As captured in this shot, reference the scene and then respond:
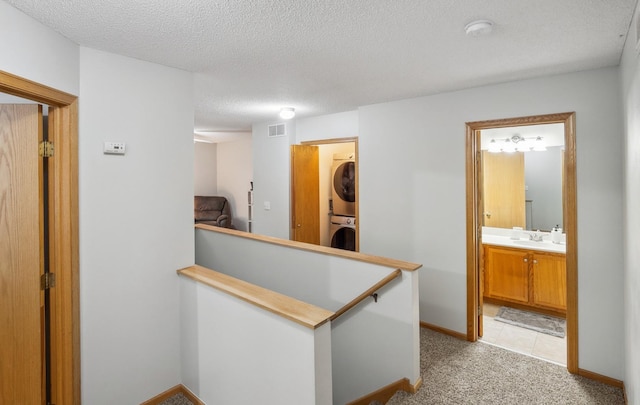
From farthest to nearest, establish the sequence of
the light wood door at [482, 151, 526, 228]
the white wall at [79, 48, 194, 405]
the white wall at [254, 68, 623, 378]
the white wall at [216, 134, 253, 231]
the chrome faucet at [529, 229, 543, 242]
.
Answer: the white wall at [216, 134, 253, 231] → the light wood door at [482, 151, 526, 228] → the chrome faucet at [529, 229, 543, 242] → the white wall at [254, 68, 623, 378] → the white wall at [79, 48, 194, 405]

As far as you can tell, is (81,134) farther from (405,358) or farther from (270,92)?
(405,358)

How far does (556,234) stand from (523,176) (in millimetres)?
780

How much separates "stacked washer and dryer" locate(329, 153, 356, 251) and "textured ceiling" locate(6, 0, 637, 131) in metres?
2.95

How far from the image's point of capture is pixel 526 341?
3.09 meters

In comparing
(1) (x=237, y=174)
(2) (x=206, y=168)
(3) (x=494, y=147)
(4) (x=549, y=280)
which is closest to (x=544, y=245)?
(4) (x=549, y=280)

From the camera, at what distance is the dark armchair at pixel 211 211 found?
6.67m

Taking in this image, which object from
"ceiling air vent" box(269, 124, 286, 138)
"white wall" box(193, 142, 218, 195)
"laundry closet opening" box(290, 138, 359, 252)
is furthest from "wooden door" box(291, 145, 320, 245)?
"white wall" box(193, 142, 218, 195)

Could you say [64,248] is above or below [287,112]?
below

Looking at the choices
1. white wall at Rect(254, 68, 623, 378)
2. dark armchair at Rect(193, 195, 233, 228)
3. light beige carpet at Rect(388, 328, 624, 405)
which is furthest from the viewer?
dark armchair at Rect(193, 195, 233, 228)

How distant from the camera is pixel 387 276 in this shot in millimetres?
2254

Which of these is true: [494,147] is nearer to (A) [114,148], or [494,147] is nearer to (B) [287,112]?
(B) [287,112]

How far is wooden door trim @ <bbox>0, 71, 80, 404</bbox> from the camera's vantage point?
1.88m

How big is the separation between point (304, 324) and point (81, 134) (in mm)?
1742

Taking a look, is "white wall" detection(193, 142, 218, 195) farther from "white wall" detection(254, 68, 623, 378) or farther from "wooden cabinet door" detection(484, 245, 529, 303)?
"wooden cabinet door" detection(484, 245, 529, 303)
